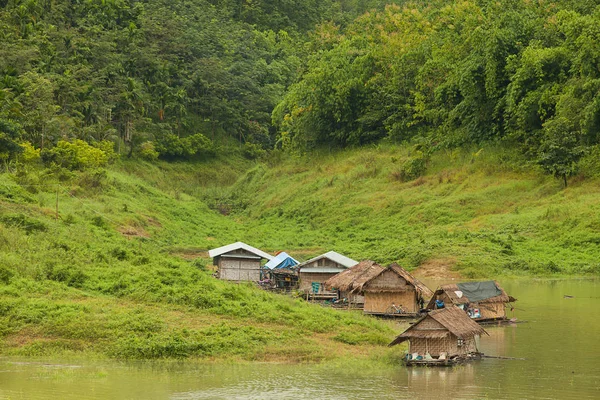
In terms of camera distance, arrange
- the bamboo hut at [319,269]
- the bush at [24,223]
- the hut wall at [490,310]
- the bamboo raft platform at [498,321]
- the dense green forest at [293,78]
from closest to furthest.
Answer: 1. the bamboo raft platform at [498,321]
2. the hut wall at [490,310]
3. the bamboo hut at [319,269]
4. the bush at [24,223]
5. the dense green forest at [293,78]

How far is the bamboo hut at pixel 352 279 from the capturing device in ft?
129

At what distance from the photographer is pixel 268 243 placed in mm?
61500

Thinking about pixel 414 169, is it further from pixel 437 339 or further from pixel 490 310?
pixel 437 339

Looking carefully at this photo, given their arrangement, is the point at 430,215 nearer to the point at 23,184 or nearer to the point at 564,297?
the point at 564,297

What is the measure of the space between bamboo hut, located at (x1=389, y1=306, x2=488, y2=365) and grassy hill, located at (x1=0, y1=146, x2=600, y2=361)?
132 centimetres

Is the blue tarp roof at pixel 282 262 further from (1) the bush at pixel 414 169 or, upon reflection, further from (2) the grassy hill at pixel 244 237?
(1) the bush at pixel 414 169

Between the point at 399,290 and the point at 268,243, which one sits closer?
the point at 399,290

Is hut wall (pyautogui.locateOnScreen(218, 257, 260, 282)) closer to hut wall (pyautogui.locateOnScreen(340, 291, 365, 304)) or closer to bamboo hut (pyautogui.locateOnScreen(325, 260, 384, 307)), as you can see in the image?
bamboo hut (pyautogui.locateOnScreen(325, 260, 384, 307))

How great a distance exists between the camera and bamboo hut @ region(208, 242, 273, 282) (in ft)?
161

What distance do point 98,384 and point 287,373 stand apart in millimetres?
5541

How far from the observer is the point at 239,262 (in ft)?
163

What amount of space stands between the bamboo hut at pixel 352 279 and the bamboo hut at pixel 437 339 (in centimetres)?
894

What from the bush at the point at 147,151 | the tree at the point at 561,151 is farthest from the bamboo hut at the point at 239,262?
the bush at the point at 147,151

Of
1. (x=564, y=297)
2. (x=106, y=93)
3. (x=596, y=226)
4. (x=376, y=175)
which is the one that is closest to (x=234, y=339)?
(x=564, y=297)
